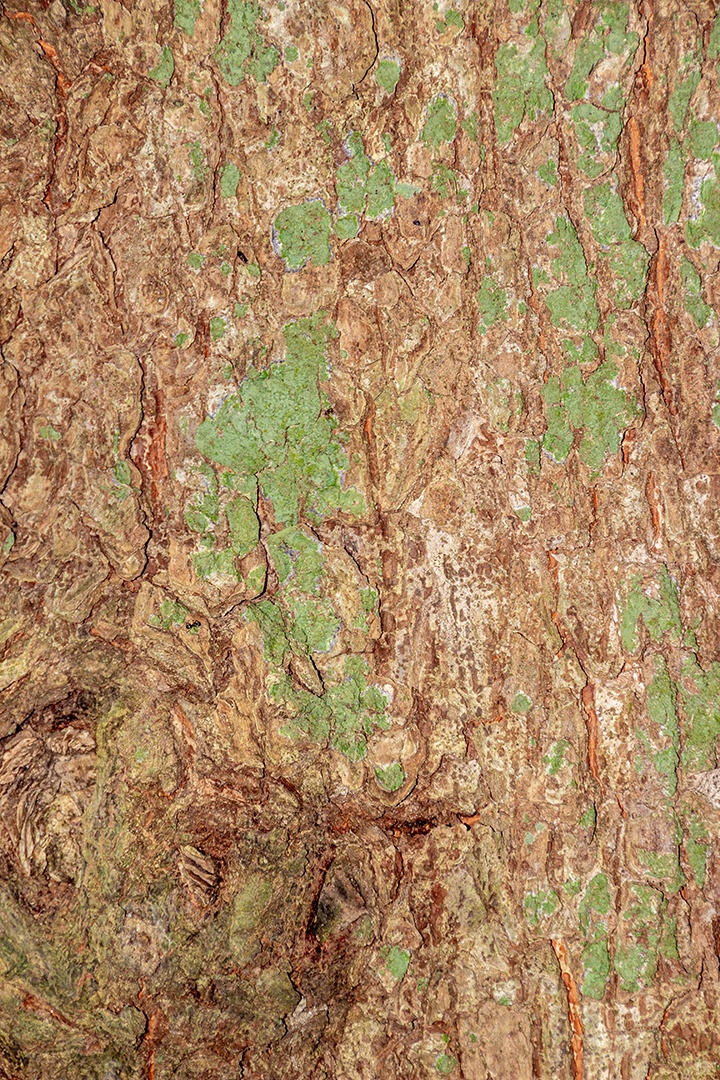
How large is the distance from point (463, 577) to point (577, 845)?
45 centimetres

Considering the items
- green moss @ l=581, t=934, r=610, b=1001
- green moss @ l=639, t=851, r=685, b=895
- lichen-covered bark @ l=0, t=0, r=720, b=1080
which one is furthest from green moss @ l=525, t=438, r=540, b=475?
green moss @ l=581, t=934, r=610, b=1001

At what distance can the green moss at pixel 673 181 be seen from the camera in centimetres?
133

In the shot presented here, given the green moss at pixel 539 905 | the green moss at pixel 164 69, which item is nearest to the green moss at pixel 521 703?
the green moss at pixel 539 905

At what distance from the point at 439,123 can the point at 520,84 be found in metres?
0.13

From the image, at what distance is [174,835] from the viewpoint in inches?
56.2

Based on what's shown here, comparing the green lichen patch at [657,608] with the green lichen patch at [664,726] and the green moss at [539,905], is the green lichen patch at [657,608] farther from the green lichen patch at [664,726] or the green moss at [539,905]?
the green moss at [539,905]

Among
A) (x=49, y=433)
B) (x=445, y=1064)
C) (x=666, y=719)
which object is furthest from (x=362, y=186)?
(x=445, y=1064)

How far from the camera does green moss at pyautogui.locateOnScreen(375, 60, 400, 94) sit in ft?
4.52

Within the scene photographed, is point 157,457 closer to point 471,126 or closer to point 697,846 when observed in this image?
point 471,126

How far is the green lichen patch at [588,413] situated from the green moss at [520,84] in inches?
14.9

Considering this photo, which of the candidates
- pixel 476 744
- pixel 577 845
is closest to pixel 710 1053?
pixel 577 845

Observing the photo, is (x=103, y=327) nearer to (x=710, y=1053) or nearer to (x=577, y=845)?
(x=577, y=845)

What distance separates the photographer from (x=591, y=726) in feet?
4.65

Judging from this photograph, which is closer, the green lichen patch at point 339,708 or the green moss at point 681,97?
the green moss at point 681,97
